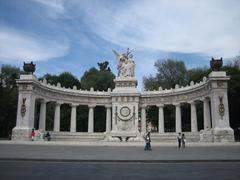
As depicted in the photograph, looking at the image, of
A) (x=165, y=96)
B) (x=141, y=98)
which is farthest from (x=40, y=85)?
(x=165, y=96)

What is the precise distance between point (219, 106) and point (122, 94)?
21123 millimetres

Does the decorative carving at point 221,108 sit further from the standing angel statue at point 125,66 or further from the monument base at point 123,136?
the standing angel statue at point 125,66

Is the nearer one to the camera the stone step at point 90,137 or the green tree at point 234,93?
the stone step at point 90,137

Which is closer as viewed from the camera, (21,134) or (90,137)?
(21,134)

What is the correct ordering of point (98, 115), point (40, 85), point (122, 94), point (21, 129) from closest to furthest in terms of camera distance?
point (21, 129) → point (40, 85) → point (122, 94) → point (98, 115)

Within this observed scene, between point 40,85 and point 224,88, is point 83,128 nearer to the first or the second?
point 40,85

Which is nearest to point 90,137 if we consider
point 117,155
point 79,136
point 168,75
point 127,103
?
point 79,136

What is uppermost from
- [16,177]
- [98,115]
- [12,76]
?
[12,76]

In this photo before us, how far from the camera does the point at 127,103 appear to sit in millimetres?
60844

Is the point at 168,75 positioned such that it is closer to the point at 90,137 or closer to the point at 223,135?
the point at 90,137

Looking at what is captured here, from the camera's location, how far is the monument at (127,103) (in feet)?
153

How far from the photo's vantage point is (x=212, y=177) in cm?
1141

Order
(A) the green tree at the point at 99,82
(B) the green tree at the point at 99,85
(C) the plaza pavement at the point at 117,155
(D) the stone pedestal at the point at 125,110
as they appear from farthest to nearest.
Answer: (A) the green tree at the point at 99,82 < (B) the green tree at the point at 99,85 < (D) the stone pedestal at the point at 125,110 < (C) the plaza pavement at the point at 117,155

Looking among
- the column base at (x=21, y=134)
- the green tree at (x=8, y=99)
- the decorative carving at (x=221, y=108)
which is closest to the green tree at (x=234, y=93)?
the decorative carving at (x=221, y=108)
